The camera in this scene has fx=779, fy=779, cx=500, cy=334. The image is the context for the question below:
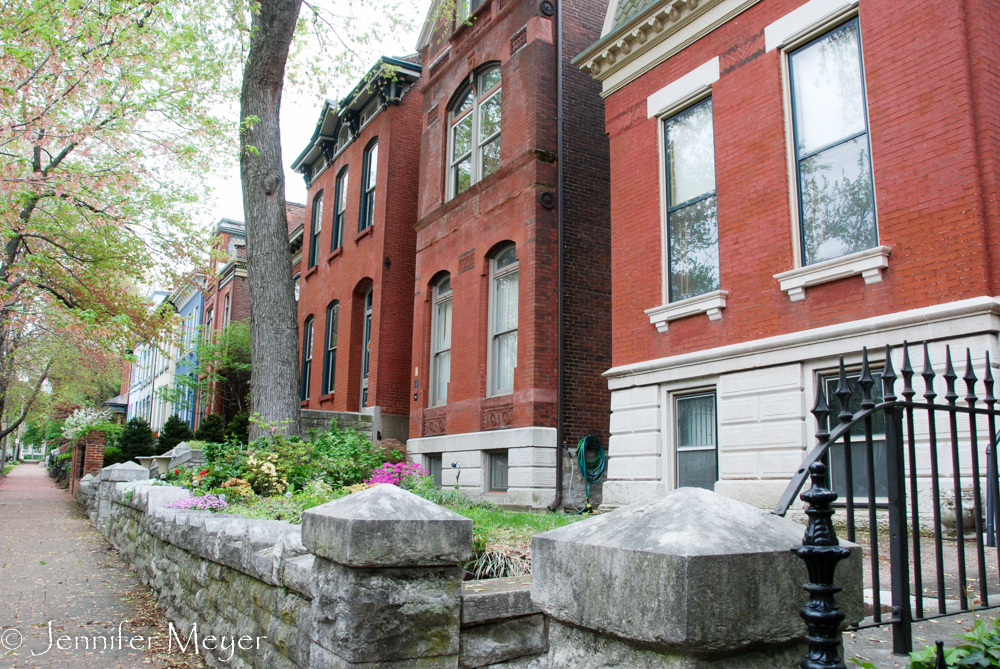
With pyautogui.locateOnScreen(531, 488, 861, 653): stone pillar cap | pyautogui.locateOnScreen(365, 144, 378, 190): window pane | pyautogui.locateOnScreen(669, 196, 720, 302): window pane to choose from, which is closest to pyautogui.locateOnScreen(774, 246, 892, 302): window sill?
pyautogui.locateOnScreen(669, 196, 720, 302): window pane

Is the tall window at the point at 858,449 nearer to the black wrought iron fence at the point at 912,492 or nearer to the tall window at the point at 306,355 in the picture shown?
the black wrought iron fence at the point at 912,492

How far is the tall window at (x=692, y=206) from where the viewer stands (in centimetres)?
1045

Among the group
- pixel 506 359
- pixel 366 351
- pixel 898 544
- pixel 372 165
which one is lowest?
pixel 898 544

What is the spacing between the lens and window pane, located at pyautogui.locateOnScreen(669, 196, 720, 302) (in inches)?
409

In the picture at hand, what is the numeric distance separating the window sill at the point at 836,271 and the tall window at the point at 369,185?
12.7 meters

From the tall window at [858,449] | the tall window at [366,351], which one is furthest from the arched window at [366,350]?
the tall window at [858,449]

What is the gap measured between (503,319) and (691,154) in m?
4.90

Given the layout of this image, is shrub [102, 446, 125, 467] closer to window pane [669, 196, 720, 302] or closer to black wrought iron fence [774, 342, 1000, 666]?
window pane [669, 196, 720, 302]

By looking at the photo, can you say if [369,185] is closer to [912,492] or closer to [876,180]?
[876,180]

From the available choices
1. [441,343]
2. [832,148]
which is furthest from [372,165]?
[832,148]

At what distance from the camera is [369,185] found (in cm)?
2006

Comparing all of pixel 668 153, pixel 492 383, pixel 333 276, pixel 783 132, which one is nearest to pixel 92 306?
pixel 333 276

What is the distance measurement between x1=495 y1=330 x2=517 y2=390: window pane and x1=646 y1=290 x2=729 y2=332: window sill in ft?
11.8

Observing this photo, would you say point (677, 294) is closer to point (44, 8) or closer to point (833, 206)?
point (833, 206)
